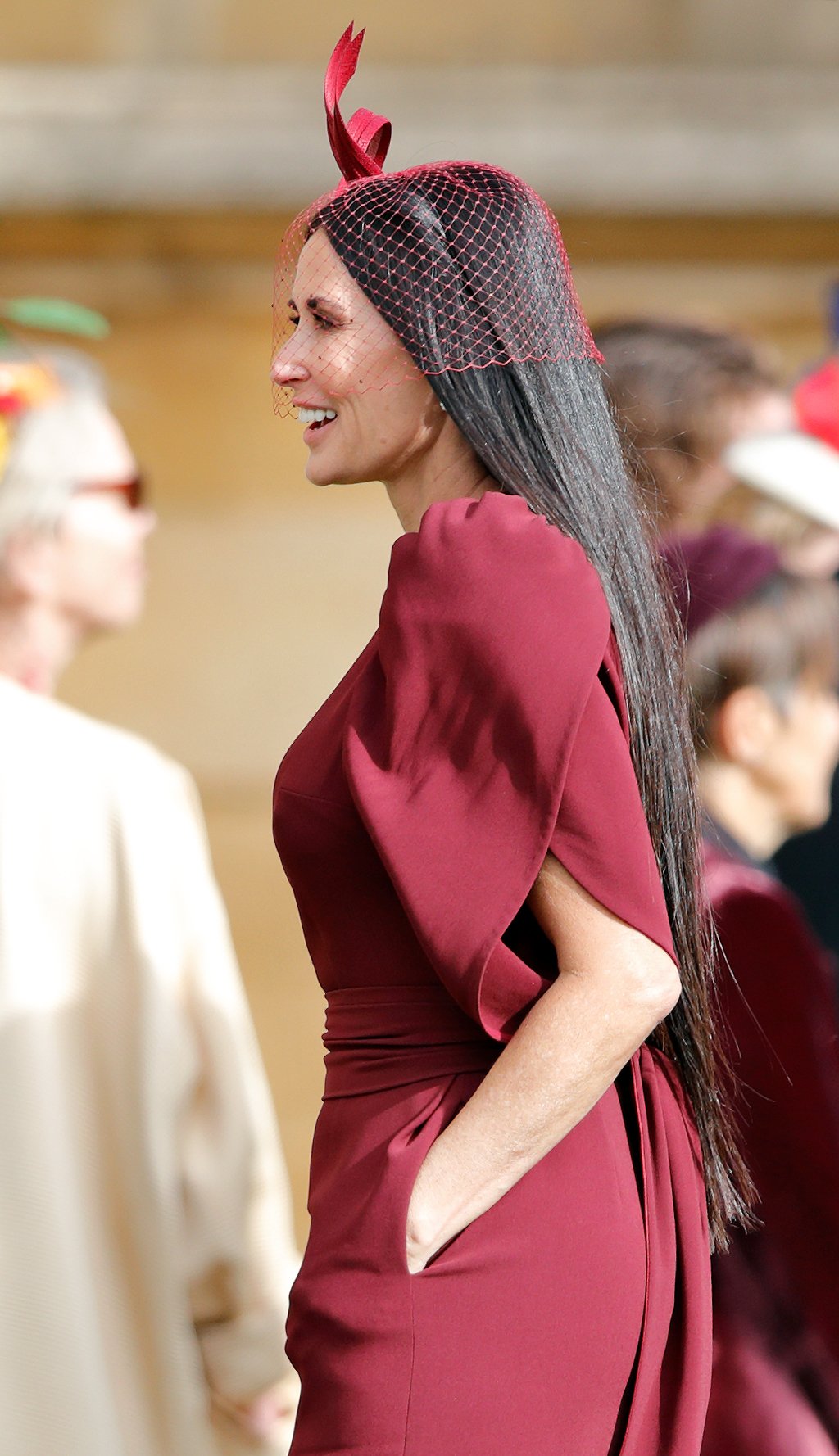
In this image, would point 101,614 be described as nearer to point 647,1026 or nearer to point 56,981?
point 56,981

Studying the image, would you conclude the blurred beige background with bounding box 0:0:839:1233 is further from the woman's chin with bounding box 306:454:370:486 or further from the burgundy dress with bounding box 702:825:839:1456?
the woman's chin with bounding box 306:454:370:486

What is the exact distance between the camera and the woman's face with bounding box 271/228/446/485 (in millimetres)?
1771

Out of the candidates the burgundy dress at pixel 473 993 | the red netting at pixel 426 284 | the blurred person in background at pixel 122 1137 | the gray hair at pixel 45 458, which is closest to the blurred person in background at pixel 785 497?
the gray hair at pixel 45 458

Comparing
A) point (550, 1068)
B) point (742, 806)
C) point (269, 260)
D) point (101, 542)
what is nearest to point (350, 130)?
point (550, 1068)

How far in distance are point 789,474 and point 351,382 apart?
217 centimetres

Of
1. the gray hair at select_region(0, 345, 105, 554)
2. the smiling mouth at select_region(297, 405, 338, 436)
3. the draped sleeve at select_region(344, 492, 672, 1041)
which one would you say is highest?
the smiling mouth at select_region(297, 405, 338, 436)

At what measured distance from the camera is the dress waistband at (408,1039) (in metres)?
1.65

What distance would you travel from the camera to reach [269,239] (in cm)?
530

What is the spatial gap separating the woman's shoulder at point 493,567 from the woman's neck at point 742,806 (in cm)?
146

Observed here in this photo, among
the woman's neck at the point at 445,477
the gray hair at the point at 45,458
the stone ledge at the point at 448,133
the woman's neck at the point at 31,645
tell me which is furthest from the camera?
the stone ledge at the point at 448,133

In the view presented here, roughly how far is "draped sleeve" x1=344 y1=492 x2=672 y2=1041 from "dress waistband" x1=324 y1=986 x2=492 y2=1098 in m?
0.06

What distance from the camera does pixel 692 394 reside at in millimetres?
3705

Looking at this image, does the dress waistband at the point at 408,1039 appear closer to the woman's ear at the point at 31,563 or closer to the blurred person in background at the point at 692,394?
the woman's ear at the point at 31,563

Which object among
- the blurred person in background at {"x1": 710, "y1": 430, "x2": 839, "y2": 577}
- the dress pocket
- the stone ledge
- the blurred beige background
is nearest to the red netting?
the dress pocket
